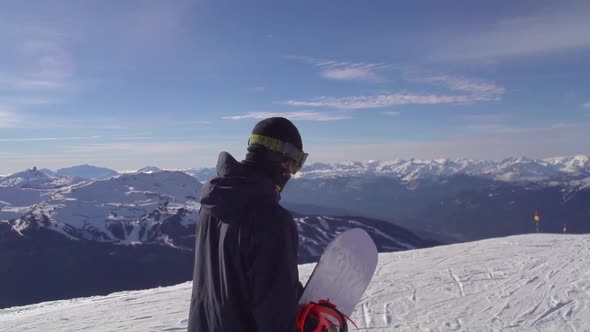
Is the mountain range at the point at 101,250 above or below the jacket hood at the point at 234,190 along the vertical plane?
below

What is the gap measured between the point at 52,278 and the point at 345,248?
157 metres

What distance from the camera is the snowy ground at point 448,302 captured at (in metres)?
8.23

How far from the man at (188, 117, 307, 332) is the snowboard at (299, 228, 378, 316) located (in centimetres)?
81

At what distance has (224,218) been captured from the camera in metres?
2.55

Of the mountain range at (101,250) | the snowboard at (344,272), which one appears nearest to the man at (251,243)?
the snowboard at (344,272)

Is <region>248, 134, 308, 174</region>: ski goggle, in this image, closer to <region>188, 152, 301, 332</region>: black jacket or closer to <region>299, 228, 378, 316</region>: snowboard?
<region>188, 152, 301, 332</region>: black jacket

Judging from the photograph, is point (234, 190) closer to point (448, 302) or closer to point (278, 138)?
point (278, 138)

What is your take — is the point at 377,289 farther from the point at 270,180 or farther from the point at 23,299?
the point at 23,299

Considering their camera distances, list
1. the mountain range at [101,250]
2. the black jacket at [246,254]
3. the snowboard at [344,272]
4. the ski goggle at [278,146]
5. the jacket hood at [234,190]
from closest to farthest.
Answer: the black jacket at [246,254]
the jacket hood at [234,190]
the ski goggle at [278,146]
the snowboard at [344,272]
the mountain range at [101,250]

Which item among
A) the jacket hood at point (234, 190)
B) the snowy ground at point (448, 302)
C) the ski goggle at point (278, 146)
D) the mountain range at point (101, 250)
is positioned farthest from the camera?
the mountain range at point (101, 250)

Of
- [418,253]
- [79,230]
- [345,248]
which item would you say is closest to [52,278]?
[79,230]

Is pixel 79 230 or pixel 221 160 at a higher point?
pixel 221 160

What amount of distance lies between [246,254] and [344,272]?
1435mm

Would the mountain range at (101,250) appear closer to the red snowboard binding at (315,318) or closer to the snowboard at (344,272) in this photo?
the snowboard at (344,272)
